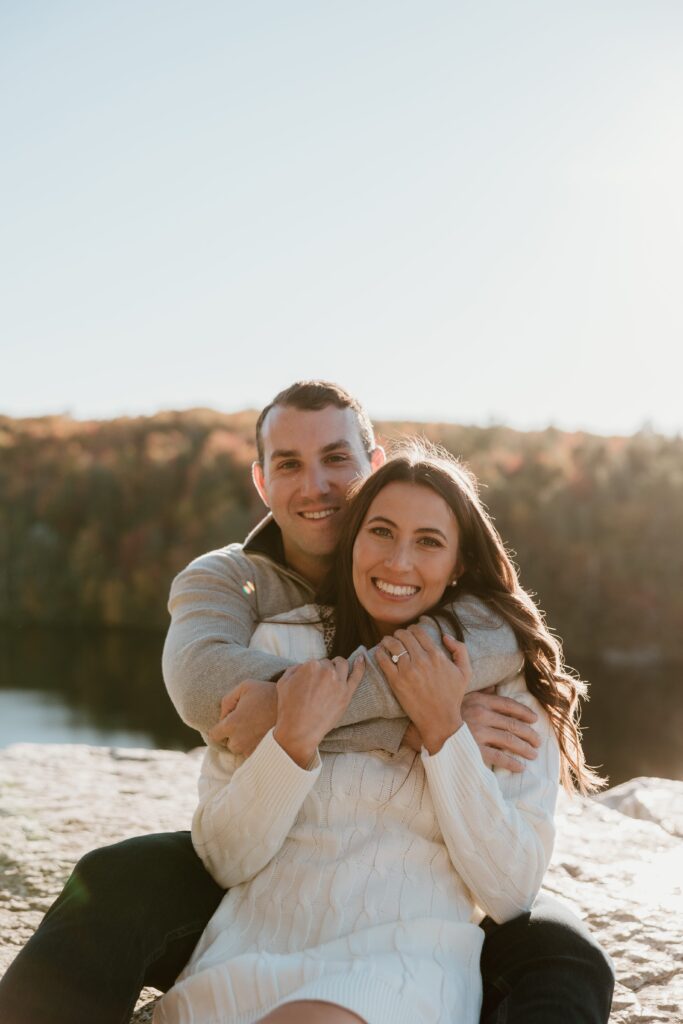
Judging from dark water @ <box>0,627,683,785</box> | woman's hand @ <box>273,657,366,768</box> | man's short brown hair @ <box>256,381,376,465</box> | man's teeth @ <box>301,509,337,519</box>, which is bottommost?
dark water @ <box>0,627,683,785</box>

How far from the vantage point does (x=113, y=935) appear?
73.6 inches

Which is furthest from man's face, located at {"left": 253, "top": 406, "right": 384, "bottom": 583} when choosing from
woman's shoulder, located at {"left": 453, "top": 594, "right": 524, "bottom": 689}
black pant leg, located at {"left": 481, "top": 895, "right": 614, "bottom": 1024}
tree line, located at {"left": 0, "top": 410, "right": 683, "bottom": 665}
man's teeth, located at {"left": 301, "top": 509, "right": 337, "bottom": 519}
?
tree line, located at {"left": 0, "top": 410, "right": 683, "bottom": 665}

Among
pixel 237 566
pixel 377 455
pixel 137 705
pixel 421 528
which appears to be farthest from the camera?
pixel 137 705

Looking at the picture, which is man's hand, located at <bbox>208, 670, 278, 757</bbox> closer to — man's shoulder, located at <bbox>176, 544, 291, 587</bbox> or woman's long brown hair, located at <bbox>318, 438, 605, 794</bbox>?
woman's long brown hair, located at <bbox>318, 438, 605, 794</bbox>

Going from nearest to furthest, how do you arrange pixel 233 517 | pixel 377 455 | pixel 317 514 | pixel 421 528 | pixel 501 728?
pixel 501 728, pixel 421 528, pixel 317 514, pixel 377 455, pixel 233 517

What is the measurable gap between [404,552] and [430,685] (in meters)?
0.32

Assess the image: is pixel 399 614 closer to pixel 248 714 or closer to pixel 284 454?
pixel 248 714

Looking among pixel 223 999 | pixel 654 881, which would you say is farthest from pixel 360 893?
pixel 654 881

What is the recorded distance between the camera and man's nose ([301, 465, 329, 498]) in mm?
2559

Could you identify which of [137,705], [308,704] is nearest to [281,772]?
[308,704]

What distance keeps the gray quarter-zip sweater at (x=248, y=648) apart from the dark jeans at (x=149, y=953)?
341 mm

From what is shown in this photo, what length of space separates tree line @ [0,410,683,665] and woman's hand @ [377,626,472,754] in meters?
11.6

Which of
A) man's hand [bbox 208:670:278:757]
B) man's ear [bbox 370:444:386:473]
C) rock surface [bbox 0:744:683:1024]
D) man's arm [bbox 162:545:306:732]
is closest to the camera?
man's hand [bbox 208:670:278:757]

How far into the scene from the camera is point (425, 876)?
1868 millimetres
